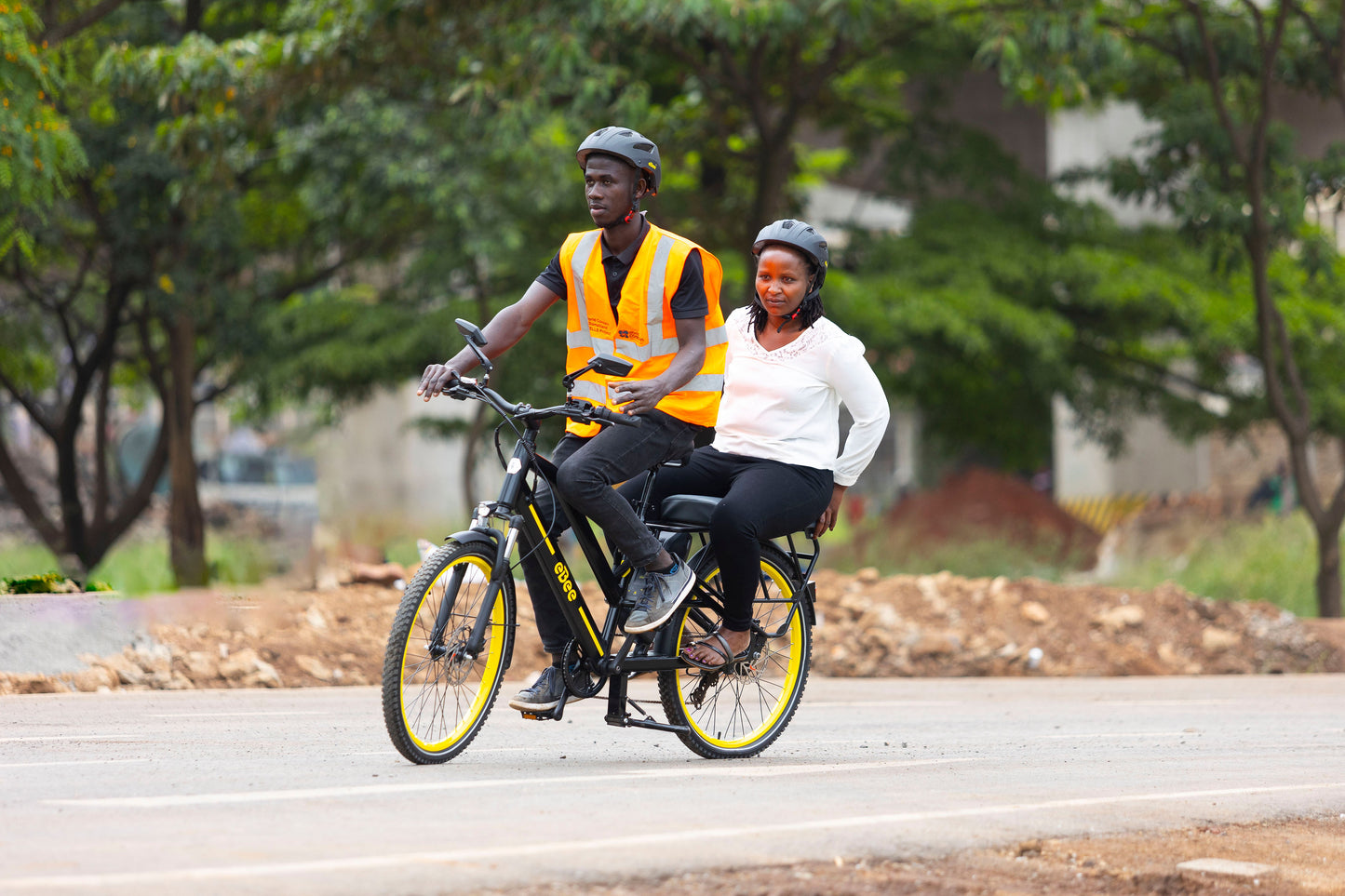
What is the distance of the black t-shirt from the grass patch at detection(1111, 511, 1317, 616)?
1102 cm

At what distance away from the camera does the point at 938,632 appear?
1255 cm

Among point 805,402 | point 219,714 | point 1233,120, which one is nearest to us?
point 805,402

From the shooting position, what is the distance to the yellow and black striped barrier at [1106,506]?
2838 cm

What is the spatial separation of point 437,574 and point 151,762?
138 centimetres

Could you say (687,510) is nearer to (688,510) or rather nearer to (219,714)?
(688,510)

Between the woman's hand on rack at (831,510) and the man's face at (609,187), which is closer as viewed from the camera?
the man's face at (609,187)

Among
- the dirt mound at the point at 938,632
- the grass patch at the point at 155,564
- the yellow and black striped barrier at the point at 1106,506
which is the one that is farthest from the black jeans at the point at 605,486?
the yellow and black striped barrier at the point at 1106,506

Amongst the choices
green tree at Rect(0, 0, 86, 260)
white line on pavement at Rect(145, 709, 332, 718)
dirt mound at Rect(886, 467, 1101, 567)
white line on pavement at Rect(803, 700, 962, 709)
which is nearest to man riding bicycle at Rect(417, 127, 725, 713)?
white line on pavement at Rect(145, 709, 332, 718)

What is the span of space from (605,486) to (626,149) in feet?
3.73

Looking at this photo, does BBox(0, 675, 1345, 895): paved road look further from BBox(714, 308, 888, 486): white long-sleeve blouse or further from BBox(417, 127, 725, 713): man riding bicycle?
BBox(714, 308, 888, 486): white long-sleeve blouse

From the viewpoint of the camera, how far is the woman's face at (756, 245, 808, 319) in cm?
611

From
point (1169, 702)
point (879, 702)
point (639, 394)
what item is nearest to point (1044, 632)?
point (1169, 702)

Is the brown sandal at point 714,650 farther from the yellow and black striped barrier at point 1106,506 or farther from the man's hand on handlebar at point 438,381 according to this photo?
the yellow and black striped barrier at point 1106,506

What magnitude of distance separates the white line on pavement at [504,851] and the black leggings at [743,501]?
1254 millimetres
